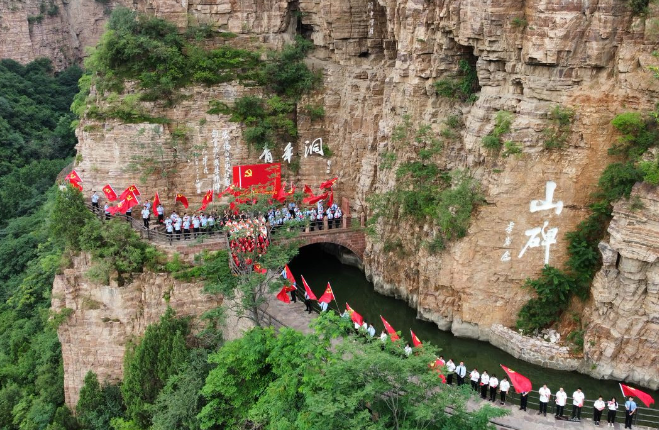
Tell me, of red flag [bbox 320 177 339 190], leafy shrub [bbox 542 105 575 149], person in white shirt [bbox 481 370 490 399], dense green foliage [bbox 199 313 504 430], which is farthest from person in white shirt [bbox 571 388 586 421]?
red flag [bbox 320 177 339 190]

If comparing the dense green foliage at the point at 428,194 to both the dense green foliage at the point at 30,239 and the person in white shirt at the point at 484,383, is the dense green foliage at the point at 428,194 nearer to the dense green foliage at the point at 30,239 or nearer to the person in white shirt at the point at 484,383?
the person in white shirt at the point at 484,383

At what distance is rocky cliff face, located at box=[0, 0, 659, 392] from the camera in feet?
74.4

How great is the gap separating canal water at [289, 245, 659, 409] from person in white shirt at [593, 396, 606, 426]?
8.79ft

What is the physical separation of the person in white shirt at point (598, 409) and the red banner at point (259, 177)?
18.2 meters

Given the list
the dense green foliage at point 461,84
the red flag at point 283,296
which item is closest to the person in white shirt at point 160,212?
the red flag at point 283,296

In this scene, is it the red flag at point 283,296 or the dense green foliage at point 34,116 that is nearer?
the red flag at point 283,296

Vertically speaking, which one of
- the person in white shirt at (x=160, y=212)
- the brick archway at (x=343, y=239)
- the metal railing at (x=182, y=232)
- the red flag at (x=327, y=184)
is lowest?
the brick archway at (x=343, y=239)

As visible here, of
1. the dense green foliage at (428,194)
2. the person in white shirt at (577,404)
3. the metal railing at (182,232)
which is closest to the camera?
the person in white shirt at (577,404)

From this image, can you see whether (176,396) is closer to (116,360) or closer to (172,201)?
(116,360)

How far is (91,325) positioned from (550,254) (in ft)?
60.6

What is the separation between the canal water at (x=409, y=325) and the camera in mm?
23359

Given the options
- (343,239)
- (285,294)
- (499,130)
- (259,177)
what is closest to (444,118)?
(499,130)

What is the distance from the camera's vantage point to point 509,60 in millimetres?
24109

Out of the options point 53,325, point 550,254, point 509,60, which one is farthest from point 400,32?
point 53,325
